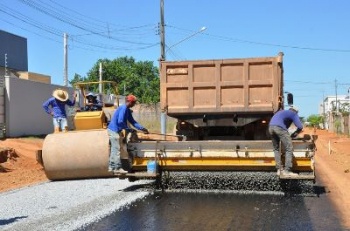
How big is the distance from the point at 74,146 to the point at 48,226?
4735 millimetres

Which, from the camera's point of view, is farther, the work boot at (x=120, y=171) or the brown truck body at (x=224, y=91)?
the brown truck body at (x=224, y=91)

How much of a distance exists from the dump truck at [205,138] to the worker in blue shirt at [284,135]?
0.17m

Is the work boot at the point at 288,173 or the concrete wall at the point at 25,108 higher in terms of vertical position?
the concrete wall at the point at 25,108

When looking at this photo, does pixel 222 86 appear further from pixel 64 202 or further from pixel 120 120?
pixel 64 202

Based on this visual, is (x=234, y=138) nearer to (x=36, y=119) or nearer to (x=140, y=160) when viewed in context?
(x=140, y=160)

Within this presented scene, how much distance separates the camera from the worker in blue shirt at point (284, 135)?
8906mm

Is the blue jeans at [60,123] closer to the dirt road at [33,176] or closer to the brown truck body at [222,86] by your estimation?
the dirt road at [33,176]

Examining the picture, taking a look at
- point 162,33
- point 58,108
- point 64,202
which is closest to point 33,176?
point 58,108

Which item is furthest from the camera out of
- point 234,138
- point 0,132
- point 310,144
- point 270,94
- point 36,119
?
point 36,119

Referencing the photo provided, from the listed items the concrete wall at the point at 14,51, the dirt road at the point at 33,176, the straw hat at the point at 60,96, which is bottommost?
the dirt road at the point at 33,176

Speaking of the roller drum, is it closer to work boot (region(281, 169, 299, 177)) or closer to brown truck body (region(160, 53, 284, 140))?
brown truck body (region(160, 53, 284, 140))

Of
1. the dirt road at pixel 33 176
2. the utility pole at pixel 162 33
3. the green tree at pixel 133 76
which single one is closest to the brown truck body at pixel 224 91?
the dirt road at pixel 33 176

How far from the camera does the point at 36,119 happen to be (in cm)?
2153

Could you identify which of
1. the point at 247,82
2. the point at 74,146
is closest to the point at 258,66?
the point at 247,82
